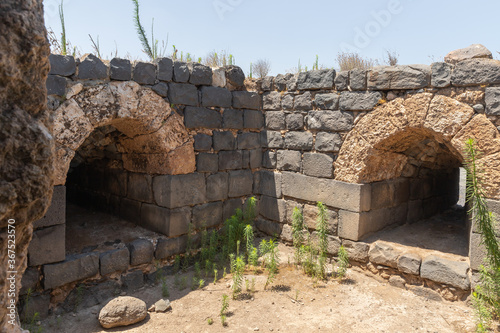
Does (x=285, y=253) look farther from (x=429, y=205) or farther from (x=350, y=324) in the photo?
(x=429, y=205)

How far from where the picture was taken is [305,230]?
5.22 metres

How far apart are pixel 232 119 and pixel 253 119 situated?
0.41 meters

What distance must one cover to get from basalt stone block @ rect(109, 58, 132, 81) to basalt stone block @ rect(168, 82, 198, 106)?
0.55 metres

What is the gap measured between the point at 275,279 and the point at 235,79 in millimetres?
2758

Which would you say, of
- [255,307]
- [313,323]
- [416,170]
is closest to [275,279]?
[255,307]

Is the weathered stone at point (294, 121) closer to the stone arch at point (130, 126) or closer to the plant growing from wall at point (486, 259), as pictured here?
the stone arch at point (130, 126)

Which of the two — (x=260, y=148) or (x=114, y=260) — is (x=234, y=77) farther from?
(x=114, y=260)

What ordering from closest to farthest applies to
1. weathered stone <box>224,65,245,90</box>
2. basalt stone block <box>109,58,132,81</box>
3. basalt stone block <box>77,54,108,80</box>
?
basalt stone block <box>77,54,108,80</box>
basalt stone block <box>109,58,132,81</box>
weathered stone <box>224,65,245,90</box>

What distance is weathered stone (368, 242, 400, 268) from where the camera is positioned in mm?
4418

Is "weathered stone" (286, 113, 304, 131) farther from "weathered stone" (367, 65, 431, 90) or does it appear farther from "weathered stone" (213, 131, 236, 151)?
"weathered stone" (367, 65, 431, 90)

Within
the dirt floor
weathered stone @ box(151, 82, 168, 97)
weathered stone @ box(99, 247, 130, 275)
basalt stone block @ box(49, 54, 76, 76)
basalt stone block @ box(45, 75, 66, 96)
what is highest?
basalt stone block @ box(49, 54, 76, 76)

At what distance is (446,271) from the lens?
13.1 feet

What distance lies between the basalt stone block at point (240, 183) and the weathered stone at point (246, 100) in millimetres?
955

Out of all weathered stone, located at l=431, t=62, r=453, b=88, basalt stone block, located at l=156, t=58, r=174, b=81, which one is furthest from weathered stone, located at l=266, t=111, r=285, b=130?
weathered stone, located at l=431, t=62, r=453, b=88
